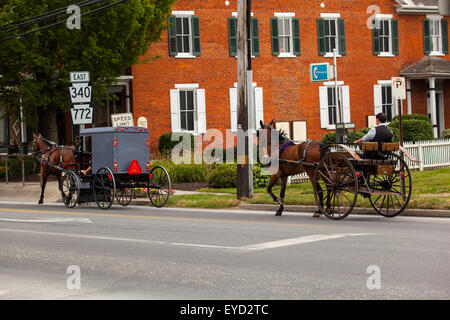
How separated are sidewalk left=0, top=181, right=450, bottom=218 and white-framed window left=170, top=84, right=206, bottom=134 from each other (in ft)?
25.5

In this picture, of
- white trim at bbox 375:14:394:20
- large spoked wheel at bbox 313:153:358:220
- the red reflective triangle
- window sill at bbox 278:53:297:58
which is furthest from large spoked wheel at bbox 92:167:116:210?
A: white trim at bbox 375:14:394:20

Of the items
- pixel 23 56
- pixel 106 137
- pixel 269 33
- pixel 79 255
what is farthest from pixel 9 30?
pixel 79 255

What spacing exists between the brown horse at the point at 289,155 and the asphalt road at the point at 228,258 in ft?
3.53

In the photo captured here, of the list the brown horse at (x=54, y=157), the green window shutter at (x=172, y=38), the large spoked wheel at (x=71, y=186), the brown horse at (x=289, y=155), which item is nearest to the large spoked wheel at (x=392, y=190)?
the brown horse at (x=289, y=155)

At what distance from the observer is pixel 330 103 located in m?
37.5

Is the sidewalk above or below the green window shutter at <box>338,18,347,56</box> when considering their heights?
below

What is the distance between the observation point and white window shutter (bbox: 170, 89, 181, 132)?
34500 millimetres

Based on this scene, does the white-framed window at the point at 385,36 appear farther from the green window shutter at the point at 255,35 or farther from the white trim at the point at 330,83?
the green window shutter at the point at 255,35

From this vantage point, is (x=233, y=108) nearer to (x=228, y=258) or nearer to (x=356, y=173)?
(x=356, y=173)

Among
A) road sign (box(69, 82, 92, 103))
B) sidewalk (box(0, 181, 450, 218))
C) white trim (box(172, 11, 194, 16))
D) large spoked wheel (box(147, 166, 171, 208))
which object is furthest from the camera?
white trim (box(172, 11, 194, 16))

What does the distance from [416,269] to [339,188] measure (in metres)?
6.05

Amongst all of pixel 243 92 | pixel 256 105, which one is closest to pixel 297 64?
pixel 256 105

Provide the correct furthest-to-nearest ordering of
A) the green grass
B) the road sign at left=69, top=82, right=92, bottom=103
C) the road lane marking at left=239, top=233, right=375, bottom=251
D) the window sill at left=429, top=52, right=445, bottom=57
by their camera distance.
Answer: the window sill at left=429, top=52, right=445, bottom=57
the road sign at left=69, top=82, right=92, bottom=103
the green grass
the road lane marking at left=239, top=233, right=375, bottom=251

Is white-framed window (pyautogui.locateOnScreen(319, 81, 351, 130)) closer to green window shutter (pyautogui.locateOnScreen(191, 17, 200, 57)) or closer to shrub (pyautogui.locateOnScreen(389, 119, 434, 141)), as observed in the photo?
shrub (pyautogui.locateOnScreen(389, 119, 434, 141))
